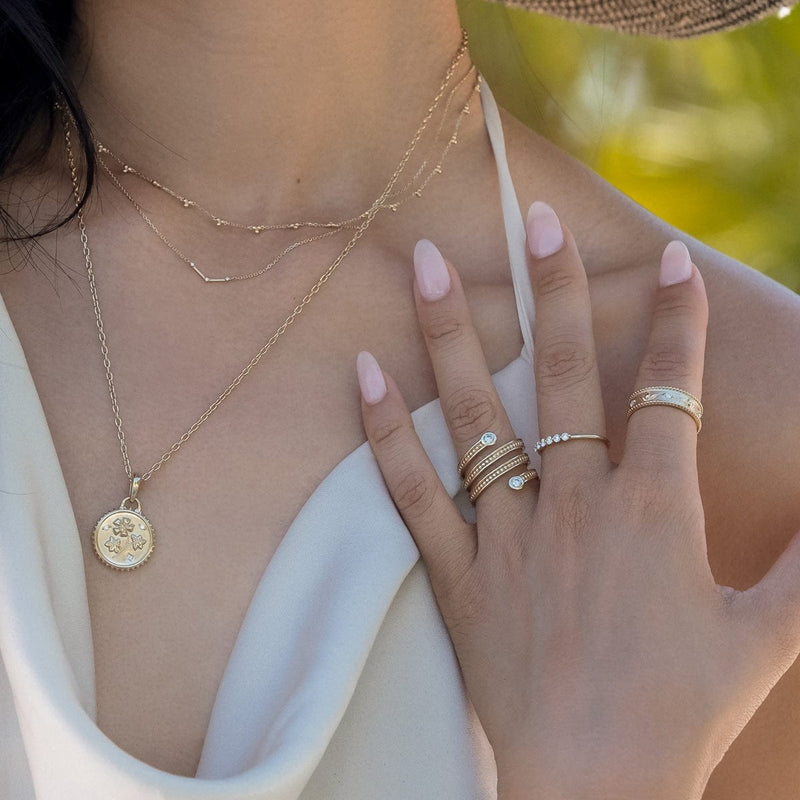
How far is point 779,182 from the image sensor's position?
3867mm

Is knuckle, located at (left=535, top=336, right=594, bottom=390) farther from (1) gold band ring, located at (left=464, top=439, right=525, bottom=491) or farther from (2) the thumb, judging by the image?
(2) the thumb

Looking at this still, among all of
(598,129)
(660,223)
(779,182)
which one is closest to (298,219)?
(660,223)

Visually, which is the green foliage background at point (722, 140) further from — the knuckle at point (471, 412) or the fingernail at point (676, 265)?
the knuckle at point (471, 412)

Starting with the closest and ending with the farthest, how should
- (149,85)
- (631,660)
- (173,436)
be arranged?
(631,660) < (173,436) < (149,85)

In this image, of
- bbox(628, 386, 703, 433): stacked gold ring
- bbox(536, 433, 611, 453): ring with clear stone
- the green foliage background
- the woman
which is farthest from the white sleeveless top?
the green foliage background

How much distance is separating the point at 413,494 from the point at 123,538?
0.31 metres

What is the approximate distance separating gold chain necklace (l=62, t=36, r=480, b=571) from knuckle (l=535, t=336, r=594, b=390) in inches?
12.4

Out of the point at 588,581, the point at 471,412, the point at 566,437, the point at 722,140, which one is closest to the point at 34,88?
the point at 471,412

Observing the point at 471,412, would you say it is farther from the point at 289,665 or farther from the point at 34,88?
the point at 34,88

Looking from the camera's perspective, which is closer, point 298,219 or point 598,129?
point 298,219

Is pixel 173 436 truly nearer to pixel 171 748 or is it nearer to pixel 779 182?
pixel 171 748

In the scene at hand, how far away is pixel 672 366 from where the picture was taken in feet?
3.87

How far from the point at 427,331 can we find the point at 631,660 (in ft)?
1.47

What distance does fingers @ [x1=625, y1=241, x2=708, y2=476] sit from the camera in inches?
44.2
